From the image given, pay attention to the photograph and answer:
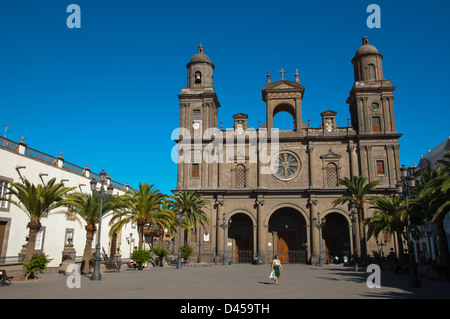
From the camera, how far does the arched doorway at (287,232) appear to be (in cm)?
4372

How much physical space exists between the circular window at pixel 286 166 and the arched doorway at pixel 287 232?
4105 mm

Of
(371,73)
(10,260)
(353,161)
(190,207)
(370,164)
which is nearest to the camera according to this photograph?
(10,260)

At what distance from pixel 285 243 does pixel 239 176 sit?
9845 mm

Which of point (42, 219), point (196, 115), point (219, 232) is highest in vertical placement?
point (196, 115)

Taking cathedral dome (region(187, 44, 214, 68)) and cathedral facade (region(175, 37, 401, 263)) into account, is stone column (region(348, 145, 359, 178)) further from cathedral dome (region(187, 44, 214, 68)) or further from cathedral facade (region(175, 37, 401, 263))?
cathedral dome (region(187, 44, 214, 68))

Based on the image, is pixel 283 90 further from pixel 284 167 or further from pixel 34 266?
pixel 34 266

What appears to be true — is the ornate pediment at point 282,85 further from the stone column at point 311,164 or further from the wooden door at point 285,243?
the wooden door at point 285,243

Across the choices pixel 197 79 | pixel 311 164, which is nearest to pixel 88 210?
pixel 197 79

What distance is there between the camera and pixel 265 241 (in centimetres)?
4184

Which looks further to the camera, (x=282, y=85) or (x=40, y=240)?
(x=282, y=85)

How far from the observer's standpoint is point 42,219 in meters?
32.8

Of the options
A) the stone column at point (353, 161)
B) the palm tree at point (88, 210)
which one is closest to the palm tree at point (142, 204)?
the palm tree at point (88, 210)
